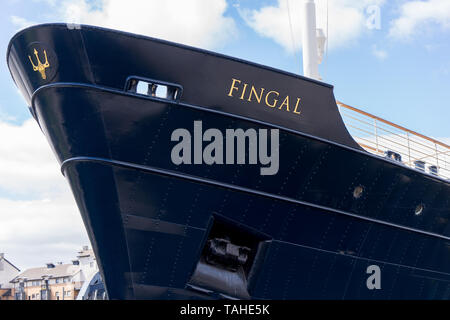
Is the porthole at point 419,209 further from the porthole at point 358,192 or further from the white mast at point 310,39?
the white mast at point 310,39

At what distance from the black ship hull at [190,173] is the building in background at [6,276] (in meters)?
54.8

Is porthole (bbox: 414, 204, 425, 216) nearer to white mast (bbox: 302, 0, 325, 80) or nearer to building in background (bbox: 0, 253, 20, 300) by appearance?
white mast (bbox: 302, 0, 325, 80)

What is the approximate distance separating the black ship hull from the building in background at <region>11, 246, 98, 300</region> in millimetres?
47014

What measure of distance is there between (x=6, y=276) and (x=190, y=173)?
6241 cm

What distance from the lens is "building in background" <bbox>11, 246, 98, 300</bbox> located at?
5188 cm

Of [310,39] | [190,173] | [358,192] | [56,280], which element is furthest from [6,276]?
[358,192]

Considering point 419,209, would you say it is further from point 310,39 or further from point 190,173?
point 190,173

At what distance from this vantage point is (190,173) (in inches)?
248

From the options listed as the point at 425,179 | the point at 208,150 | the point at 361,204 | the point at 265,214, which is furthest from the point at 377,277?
the point at 208,150

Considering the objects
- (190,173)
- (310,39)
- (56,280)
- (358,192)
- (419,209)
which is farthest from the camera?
(56,280)

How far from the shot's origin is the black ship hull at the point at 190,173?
20.1 ft
